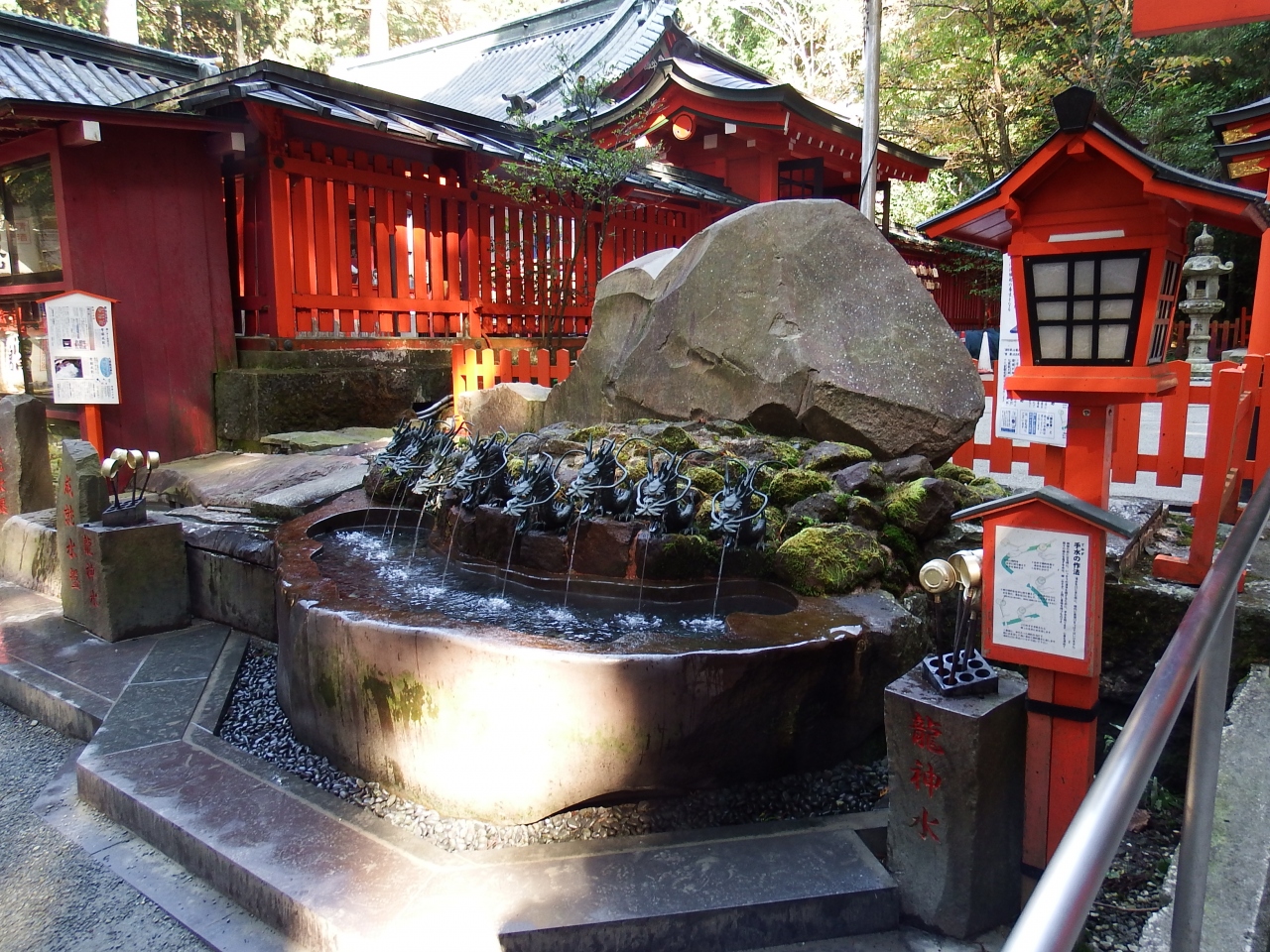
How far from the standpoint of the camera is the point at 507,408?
7.53m

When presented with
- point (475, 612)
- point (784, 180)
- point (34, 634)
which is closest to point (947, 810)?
point (475, 612)

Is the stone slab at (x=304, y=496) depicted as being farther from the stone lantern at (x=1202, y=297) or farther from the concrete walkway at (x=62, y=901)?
the stone lantern at (x=1202, y=297)

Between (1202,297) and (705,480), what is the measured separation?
14.7 metres

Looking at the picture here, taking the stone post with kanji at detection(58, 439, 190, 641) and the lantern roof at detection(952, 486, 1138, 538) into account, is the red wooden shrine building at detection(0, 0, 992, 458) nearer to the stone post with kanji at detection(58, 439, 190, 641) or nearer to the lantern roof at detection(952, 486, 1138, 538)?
the stone post with kanji at detection(58, 439, 190, 641)

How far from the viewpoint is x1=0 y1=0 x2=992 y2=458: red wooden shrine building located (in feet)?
25.8

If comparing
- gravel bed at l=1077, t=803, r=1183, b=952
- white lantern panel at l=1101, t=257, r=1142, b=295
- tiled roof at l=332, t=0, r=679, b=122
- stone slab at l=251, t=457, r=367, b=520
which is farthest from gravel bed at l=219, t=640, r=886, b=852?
→ tiled roof at l=332, t=0, r=679, b=122

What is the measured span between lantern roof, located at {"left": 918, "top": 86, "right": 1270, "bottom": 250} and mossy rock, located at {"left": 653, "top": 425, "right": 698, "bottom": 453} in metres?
2.35

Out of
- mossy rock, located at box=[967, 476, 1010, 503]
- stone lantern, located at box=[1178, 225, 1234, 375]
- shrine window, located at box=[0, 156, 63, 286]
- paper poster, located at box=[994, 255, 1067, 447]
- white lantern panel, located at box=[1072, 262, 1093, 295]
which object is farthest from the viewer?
stone lantern, located at box=[1178, 225, 1234, 375]

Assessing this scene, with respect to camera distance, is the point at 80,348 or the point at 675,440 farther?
the point at 80,348

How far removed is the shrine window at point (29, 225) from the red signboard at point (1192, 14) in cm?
864

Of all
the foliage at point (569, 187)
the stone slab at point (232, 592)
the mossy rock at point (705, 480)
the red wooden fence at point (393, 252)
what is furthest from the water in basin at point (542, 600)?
the foliage at point (569, 187)

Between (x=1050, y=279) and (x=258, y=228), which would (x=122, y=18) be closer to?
(x=258, y=228)

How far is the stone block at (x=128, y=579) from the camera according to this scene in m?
4.94

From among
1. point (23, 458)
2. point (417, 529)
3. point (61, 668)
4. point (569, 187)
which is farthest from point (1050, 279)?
point (569, 187)
